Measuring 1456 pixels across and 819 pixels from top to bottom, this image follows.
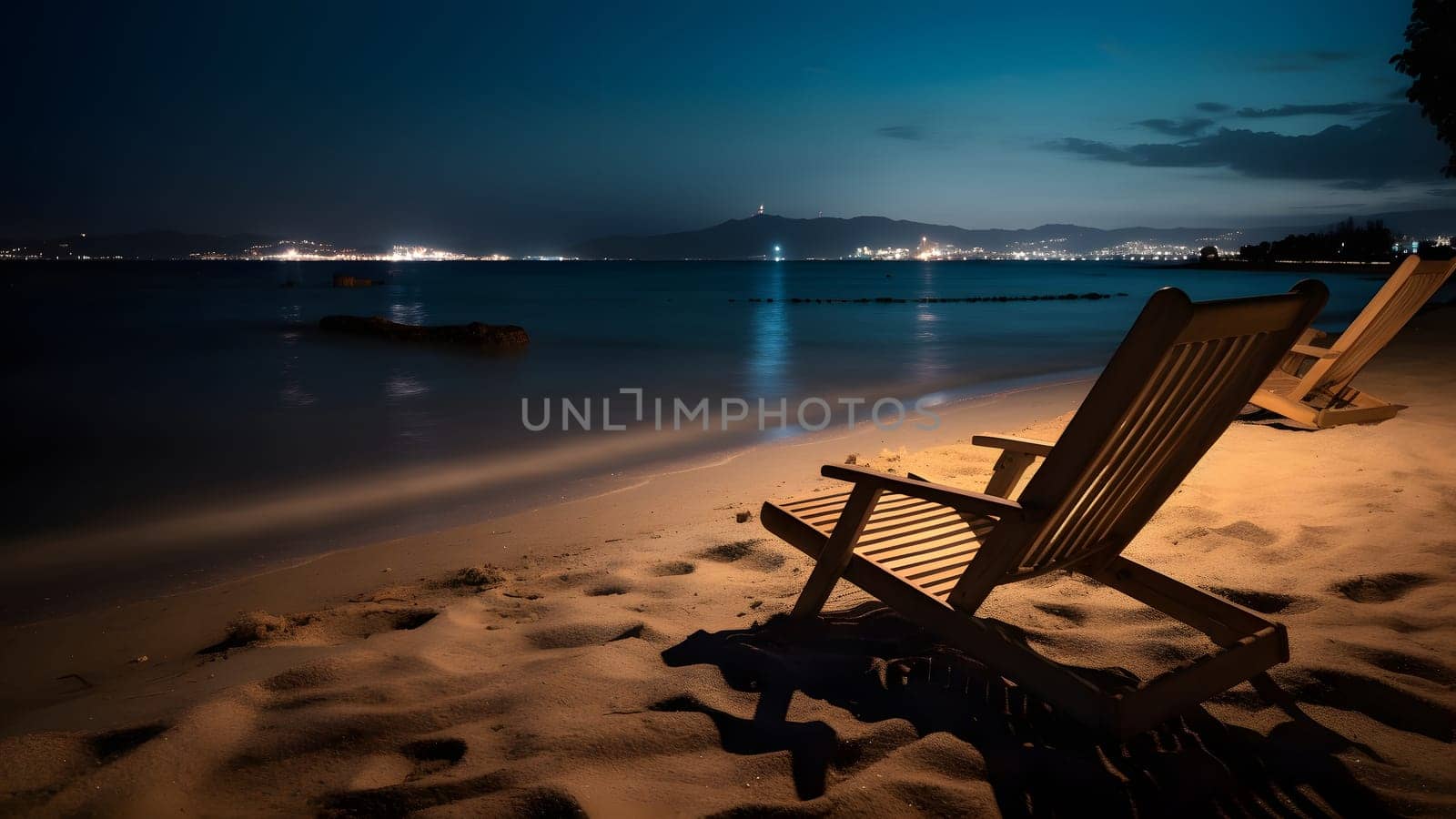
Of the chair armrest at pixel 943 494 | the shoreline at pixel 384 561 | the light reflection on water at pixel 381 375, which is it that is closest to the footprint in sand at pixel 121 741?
the shoreline at pixel 384 561

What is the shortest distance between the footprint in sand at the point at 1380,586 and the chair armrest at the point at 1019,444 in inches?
51.1

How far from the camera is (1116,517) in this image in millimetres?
2566

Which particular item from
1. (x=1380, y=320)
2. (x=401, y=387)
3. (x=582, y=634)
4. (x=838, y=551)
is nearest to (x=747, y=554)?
(x=582, y=634)

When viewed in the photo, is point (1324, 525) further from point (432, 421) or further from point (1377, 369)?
point (432, 421)

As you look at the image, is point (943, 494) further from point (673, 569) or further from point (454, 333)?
point (454, 333)

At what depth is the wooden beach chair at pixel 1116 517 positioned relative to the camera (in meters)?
1.96

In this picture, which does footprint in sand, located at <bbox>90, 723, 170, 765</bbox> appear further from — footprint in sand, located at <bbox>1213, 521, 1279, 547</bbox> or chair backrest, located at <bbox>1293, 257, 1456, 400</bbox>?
chair backrest, located at <bbox>1293, 257, 1456, 400</bbox>

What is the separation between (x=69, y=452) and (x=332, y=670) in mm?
8161

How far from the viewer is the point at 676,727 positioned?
2357 mm

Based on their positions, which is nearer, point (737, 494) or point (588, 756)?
point (588, 756)

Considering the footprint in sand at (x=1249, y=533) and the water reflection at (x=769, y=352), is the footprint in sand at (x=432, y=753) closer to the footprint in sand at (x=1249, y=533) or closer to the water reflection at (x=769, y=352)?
the footprint in sand at (x=1249, y=533)

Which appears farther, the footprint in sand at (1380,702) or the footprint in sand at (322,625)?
the footprint in sand at (322,625)

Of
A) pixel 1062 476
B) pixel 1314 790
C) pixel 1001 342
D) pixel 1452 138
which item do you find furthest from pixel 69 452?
pixel 1452 138

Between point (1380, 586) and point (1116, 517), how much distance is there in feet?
5.14
